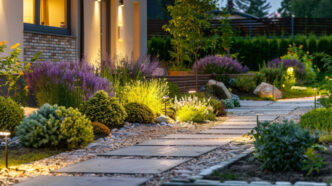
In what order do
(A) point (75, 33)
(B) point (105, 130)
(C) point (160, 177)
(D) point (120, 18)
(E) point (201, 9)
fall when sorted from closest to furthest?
1. (C) point (160, 177)
2. (B) point (105, 130)
3. (A) point (75, 33)
4. (D) point (120, 18)
5. (E) point (201, 9)

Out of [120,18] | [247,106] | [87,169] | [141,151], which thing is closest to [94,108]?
[141,151]

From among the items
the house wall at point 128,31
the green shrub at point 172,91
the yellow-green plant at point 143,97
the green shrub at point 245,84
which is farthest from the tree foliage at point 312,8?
the yellow-green plant at point 143,97

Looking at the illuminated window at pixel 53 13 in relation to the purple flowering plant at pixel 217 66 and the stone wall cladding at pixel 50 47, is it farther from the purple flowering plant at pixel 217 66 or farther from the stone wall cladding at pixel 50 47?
the purple flowering plant at pixel 217 66

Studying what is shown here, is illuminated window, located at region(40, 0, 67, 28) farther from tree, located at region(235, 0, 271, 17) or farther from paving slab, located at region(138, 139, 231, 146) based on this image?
tree, located at region(235, 0, 271, 17)

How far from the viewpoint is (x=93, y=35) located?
42.9 feet

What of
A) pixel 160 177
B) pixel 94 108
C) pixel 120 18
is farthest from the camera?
pixel 120 18

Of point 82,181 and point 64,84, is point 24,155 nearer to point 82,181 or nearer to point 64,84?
point 82,181

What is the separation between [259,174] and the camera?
14.2 feet

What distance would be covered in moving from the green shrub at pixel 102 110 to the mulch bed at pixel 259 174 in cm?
363

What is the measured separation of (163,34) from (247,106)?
1395 cm

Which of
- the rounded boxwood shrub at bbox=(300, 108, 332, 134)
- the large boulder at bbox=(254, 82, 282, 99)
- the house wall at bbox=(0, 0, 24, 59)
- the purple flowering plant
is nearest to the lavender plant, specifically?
the house wall at bbox=(0, 0, 24, 59)

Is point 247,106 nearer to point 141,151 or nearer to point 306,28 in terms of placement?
point 141,151

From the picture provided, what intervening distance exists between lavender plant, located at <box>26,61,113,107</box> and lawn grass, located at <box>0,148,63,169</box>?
7.26 ft

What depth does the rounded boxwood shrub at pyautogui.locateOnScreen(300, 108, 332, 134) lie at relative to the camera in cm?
714
